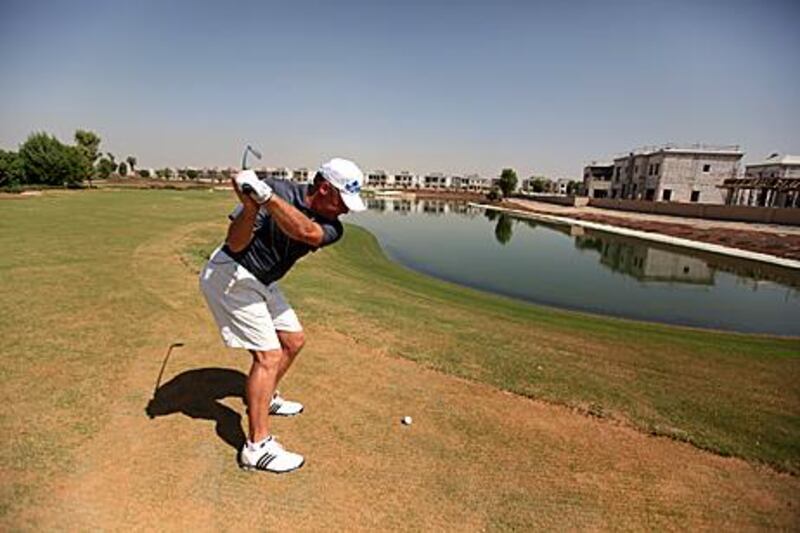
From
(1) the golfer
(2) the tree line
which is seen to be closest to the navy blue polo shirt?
(1) the golfer

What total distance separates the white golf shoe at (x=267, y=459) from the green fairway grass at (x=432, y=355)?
135cm

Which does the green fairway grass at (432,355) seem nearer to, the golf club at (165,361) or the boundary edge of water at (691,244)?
the golf club at (165,361)

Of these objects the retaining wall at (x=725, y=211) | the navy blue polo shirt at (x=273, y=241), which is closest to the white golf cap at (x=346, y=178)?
the navy blue polo shirt at (x=273, y=241)

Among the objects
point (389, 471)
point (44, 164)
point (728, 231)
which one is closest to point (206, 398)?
point (389, 471)

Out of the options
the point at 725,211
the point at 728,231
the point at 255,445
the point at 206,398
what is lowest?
the point at 728,231

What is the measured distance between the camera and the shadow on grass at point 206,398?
4132mm

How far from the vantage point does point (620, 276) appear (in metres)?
21.9

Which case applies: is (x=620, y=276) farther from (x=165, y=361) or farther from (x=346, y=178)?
(x=346, y=178)

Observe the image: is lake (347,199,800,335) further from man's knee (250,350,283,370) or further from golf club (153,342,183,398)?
man's knee (250,350,283,370)

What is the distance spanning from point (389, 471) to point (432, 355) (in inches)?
112

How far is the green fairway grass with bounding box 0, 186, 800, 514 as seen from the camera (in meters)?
4.25

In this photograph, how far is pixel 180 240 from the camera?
15797 mm

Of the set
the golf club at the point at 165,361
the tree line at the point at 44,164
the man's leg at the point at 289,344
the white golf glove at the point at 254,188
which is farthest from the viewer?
the tree line at the point at 44,164

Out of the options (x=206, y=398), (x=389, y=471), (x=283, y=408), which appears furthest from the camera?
(x=206, y=398)
